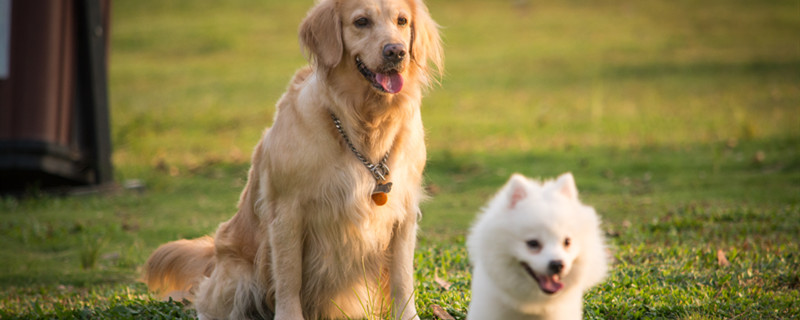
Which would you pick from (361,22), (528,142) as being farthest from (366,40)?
(528,142)

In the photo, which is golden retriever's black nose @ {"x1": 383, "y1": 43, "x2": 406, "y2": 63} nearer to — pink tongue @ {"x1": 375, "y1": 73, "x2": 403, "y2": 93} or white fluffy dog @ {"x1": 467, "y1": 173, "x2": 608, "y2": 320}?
pink tongue @ {"x1": 375, "y1": 73, "x2": 403, "y2": 93}

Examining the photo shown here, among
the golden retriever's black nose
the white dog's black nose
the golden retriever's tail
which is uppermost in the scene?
the golden retriever's black nose

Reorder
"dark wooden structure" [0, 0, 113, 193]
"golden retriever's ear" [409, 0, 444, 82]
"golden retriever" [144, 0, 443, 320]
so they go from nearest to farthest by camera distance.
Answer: "golden retriever" [144, 0, 443, 320]
"golden retriever's ear" [409, 0, 444, 82]
"dark wooden structure" [0, 0, 113, 193]

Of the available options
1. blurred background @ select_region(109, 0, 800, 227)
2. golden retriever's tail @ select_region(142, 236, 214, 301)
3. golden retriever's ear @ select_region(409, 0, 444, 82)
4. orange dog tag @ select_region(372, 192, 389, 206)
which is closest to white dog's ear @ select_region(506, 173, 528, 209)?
orange dog tag @ select_region(372, 192, 389, 206)

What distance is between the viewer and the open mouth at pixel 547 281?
360cm

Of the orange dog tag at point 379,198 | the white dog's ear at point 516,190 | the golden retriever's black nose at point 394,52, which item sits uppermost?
the golden retriever's black nose at point 394,52

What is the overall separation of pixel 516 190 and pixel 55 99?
9.09m

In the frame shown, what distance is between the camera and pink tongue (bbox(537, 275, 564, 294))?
3598mm

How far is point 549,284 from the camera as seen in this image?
360cm

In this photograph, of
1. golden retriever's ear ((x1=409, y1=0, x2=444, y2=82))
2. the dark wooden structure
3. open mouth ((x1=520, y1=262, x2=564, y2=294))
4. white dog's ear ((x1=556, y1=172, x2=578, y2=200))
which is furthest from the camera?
the dark wooden structure

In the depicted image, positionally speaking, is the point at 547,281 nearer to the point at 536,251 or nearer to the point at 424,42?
the point at 536,251

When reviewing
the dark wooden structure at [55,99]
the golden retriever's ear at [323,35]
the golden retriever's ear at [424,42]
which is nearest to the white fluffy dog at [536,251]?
the golden retriever's ear at [424,42]

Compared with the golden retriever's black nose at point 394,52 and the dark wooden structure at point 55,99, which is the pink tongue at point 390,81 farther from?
the dark wooden structure at point 55,99

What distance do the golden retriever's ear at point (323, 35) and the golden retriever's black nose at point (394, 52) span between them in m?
0.31
